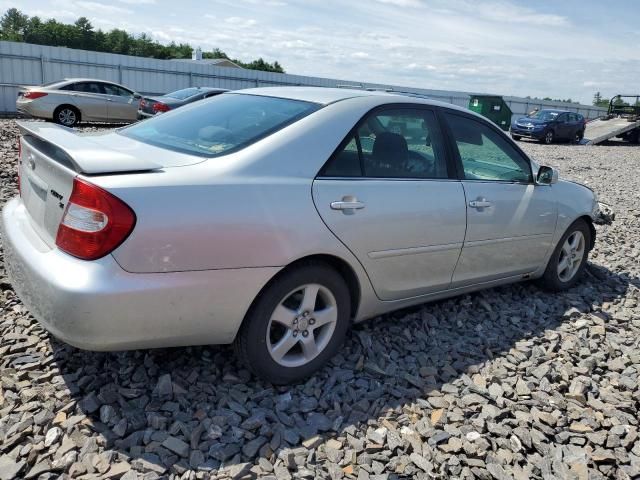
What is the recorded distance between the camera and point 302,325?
9.82 feet

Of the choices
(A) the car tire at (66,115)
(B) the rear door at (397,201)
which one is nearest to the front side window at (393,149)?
(B) the rear door at (397,201)

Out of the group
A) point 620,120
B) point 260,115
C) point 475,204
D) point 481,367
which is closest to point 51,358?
point 260,115

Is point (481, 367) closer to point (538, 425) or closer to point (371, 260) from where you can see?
point (538, 425)

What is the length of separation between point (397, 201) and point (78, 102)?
14.7 m

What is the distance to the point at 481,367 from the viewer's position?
344 cm

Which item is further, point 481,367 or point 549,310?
point 549,310

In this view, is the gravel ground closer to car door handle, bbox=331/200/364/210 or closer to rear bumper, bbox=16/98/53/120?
car door handle, bbox=331/200/364/210

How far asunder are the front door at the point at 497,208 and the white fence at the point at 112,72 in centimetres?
1386

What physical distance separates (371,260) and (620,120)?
94.2ft

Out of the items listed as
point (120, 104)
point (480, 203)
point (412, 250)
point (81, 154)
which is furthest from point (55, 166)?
point (120, 104)

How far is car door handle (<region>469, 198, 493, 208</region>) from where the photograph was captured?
12.2ft

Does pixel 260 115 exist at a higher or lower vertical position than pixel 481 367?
higher

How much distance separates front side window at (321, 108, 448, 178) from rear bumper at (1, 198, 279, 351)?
31.9 inches

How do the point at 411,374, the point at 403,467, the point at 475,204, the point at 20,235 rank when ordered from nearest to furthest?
the point at 403,467, the point at 20,235, the point at 411,374, the point at 475,204
